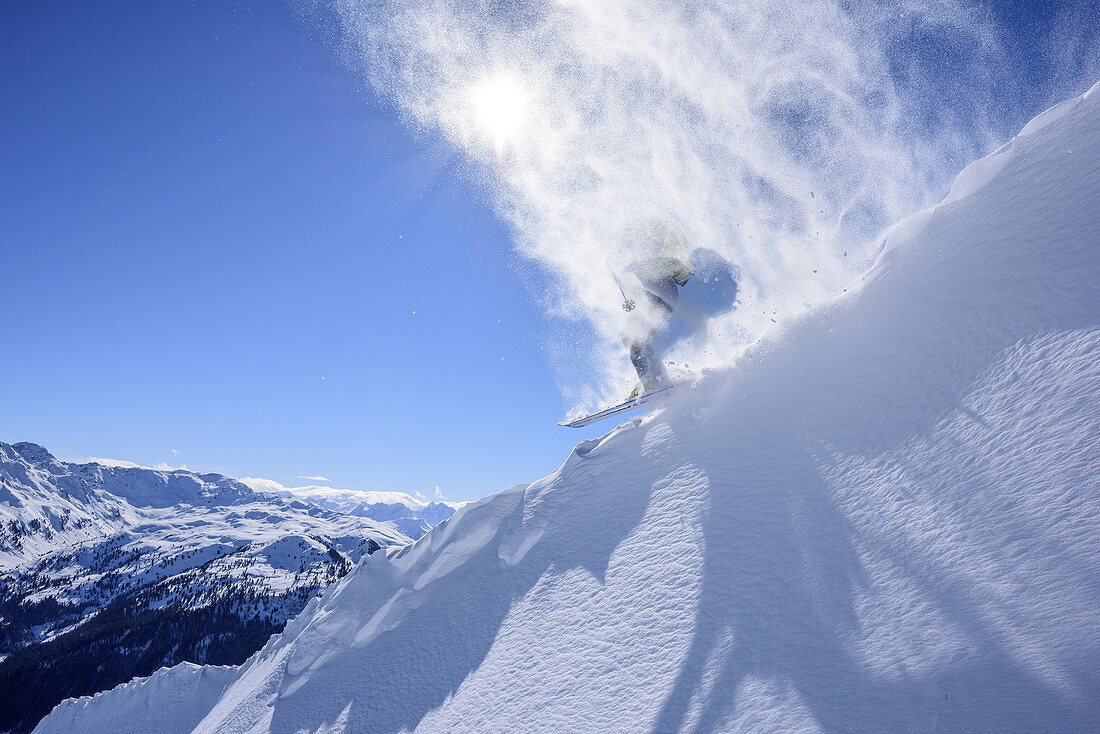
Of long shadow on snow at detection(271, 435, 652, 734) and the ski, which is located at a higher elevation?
the ski

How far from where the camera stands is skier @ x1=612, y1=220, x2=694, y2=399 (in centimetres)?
1417

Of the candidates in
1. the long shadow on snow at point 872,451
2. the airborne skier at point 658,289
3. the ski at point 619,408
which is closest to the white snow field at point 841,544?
the long shadow on snow at point 872,451

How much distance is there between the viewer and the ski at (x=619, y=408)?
40.0 feet

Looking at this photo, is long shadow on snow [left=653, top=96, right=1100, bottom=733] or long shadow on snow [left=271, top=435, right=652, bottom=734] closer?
long shadow on snow [left=653, top=96, right=1100, bottom=733]

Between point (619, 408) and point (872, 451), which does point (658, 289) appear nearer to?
point (619, 408)

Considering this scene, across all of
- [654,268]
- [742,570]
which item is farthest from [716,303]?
[742,570]

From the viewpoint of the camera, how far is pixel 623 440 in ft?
35.5

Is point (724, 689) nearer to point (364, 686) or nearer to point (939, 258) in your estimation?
point (364, 686)

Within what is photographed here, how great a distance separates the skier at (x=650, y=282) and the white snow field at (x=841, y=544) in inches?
136

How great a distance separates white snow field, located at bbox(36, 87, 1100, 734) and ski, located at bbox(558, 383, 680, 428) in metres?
1.30

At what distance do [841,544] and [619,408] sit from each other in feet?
26.3

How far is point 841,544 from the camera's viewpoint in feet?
19.2

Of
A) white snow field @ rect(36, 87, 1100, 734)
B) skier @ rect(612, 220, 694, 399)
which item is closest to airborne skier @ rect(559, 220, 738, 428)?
skier @ rect(612, 220, 694, 399)

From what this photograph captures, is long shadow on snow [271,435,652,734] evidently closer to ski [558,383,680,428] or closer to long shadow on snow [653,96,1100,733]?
long shadow on snow [653,96,1100,733]
